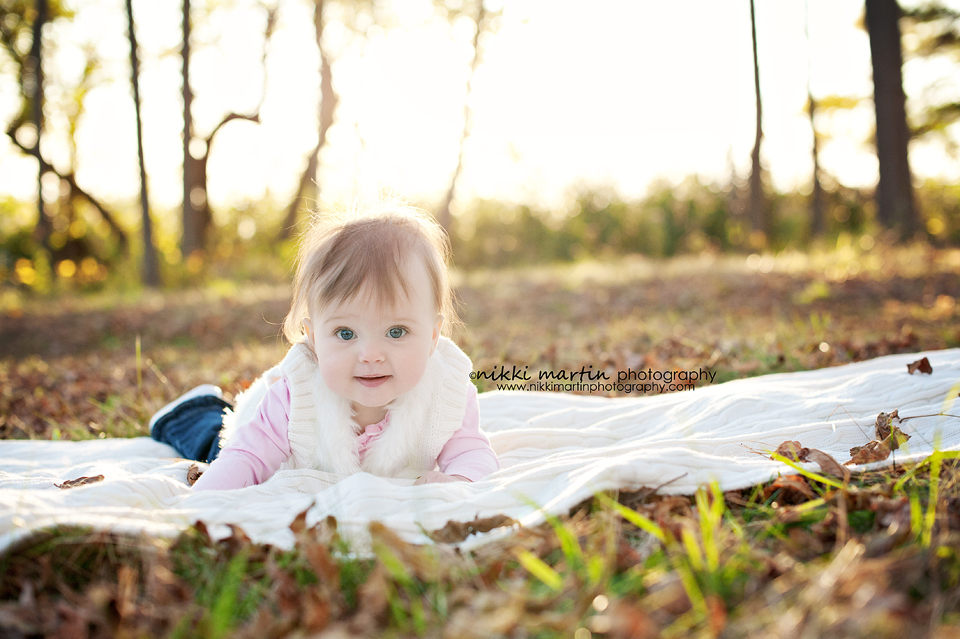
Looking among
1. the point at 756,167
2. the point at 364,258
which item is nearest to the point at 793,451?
the point at 364,258

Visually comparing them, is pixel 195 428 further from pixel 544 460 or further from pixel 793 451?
pixel 793 451

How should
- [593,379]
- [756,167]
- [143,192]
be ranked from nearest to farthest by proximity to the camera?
[593,379]
[143,192]
[756,167]

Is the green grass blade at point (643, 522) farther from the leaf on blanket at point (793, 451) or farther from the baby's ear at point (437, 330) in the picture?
the baby's ear at point (437, 330)

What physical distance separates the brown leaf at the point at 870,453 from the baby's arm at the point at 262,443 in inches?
70.4

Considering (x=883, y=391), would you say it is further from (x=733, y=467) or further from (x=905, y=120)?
(x=905, y=120)

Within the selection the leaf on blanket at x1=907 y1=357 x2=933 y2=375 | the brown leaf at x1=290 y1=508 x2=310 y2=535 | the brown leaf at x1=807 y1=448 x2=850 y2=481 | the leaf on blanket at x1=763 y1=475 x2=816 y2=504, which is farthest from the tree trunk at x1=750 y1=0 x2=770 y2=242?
the brown leaf at x1=290 y1=508 x2=310 y2=535

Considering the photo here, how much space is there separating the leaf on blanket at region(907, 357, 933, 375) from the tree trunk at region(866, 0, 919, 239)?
928 cm

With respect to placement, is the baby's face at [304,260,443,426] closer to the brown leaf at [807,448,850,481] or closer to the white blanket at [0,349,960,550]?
the white blanket at [0,349,960,550]

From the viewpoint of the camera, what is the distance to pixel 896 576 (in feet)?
3.60

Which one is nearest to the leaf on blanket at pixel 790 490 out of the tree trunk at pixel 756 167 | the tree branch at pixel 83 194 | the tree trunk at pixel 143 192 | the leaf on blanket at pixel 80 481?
the leaf on blanket at pixel 80 481

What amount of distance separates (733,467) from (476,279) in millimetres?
9015

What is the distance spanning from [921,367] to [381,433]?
7.68ft

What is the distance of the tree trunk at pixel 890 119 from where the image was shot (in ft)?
34.0

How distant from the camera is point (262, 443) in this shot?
2.05 m
